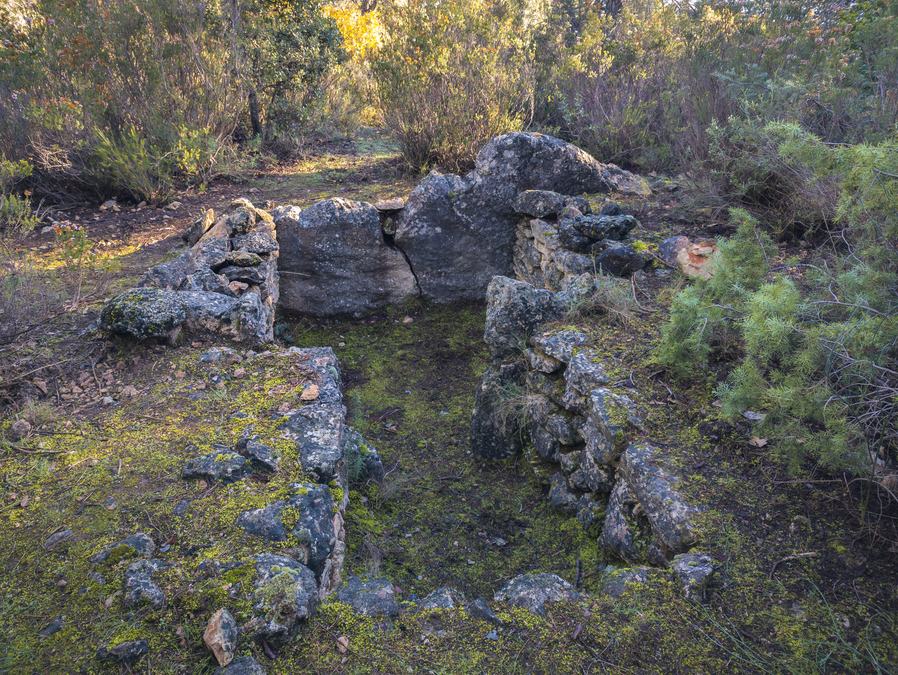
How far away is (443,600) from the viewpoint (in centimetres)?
215

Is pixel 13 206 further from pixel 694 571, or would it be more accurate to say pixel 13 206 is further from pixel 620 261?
pixel 694 571

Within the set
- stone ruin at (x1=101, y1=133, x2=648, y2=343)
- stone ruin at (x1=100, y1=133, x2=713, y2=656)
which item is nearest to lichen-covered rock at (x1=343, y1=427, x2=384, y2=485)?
stone ruin at (x1=100, y1=133, x2=713, y2=656)

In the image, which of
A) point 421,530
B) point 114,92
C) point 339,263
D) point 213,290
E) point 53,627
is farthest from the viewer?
point 114,92

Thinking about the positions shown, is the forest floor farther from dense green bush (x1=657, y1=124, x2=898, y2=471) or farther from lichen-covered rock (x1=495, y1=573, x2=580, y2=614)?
dense green bush (x1=657, y1=124, x2=898, y2=471)

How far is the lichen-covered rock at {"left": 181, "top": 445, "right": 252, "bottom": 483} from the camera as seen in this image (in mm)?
2492

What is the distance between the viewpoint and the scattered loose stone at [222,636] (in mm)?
1790

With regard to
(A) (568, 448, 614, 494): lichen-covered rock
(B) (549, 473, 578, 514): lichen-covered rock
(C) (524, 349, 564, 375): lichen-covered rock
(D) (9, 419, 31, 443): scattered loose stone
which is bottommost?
(B) (549, 473, 578, 514): lichen-covered rock

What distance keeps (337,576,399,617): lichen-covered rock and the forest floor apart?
0.21ft

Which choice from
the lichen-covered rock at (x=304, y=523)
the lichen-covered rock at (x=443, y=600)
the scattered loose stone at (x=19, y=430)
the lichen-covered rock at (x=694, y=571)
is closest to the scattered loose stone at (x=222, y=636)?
the lichen-covered rock at (x=304, y=523)

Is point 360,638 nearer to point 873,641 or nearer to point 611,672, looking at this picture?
point 611,672

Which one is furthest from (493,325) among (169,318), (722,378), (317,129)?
(317,129)

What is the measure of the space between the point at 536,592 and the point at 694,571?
21.6 inches

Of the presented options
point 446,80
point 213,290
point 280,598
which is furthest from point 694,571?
point 446,80

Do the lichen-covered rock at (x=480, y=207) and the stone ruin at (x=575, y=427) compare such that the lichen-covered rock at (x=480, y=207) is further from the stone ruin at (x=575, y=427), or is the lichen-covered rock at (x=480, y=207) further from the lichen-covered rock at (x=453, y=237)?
the stone ruin at (x=575, y=427)
